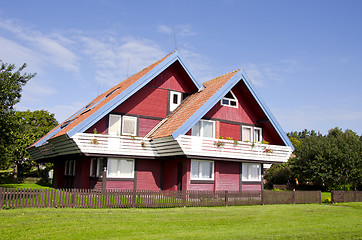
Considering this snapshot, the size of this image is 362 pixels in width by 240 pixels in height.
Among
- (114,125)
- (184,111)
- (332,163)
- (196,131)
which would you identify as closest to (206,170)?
(196,131)

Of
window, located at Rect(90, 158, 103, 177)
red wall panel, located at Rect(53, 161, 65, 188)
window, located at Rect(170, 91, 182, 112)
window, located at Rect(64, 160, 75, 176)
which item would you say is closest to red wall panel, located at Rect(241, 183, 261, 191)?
window, located at Rect(170, 91, 182, 112)

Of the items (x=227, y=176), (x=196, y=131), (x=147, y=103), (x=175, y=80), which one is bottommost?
(x=227, y=176)

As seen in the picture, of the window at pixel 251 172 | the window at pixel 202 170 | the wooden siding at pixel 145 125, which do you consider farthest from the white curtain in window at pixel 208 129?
the window at pixel 251 172

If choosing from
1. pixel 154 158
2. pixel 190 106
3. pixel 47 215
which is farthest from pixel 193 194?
pixel 47 215

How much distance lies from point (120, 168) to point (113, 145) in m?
2.24

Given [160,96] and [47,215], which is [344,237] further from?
[160,96]

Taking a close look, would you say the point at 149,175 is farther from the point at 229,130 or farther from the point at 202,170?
the point at 229,130

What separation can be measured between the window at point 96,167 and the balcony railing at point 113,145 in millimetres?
2451

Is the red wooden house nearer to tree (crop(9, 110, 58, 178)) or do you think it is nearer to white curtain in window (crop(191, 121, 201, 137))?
white curtain in window (crop(191, 121, 201, 137))

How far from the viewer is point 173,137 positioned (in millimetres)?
22484

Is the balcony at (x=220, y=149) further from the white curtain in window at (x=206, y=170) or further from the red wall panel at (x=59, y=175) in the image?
the red wall panel at (x=59, y=175)

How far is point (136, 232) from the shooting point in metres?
12.5

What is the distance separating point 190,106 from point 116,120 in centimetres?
551

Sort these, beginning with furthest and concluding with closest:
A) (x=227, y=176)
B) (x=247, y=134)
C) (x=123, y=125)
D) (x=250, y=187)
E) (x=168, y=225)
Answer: (x=247, y=134) → (x=250, y=187) → (x=227, y=176) → (x=123, y=125) → (x=168, y=225)
